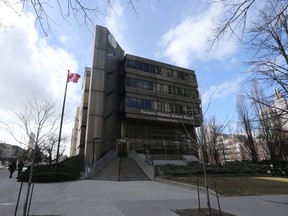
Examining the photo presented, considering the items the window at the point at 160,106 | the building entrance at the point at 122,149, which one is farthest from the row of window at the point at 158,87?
the building entrance at the point at 122,149

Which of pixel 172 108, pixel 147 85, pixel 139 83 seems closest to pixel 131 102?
pixel 139 83

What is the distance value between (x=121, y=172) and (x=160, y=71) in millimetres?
26112

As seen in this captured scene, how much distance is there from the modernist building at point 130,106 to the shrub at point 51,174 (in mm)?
11023

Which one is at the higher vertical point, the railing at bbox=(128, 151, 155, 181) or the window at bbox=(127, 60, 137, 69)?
the window at bbox=(127, 60, 137, 69)

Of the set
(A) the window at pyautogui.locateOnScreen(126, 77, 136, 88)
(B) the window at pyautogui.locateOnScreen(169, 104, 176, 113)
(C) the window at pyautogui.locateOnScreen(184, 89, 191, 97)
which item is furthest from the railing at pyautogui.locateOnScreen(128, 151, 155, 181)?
(C) the window at pyautogui.locateOnScreen(184, 89, 191, 97)

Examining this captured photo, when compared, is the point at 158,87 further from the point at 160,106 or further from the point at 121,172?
→ the point at 121,172

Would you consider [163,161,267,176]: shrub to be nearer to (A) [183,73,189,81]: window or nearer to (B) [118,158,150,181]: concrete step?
(B) [118,158,150,181]: concrete step

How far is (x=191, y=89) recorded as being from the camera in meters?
48.2

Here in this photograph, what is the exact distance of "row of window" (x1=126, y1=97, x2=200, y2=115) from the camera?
129 ft

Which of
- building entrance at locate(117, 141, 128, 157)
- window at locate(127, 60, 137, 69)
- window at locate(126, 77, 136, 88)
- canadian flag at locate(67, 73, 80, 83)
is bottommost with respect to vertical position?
building entrance at locate(117, 141, 128, 157)

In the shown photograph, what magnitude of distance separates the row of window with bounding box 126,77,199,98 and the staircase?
15.7 meters

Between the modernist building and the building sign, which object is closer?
the modernist building

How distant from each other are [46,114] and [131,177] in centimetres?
1718

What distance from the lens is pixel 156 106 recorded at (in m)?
41.5
